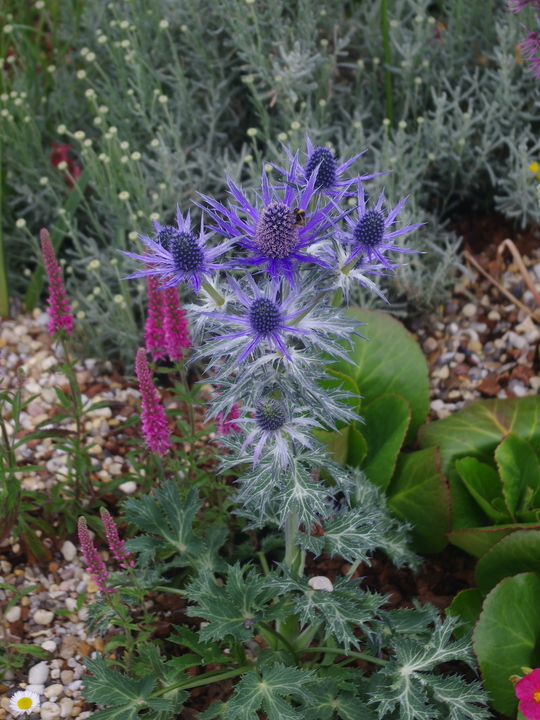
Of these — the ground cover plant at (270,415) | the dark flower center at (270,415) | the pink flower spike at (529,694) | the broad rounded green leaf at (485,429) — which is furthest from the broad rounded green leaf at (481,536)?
the dark flower center at (270,415)

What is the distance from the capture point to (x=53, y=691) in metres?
2.10

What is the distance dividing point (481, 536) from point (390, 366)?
2.28 feet

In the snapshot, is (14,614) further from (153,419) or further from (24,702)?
(153,419)

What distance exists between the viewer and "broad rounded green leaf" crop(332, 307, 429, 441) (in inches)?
102

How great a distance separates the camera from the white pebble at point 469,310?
3236 mm

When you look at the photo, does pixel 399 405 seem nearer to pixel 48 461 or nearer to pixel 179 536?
pixel 179 536

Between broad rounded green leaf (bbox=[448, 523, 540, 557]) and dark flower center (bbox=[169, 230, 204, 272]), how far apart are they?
1.22m

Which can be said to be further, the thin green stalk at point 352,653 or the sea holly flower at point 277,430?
the thin green stalk at point 352,653

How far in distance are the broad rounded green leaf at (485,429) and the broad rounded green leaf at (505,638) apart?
524 millimetres

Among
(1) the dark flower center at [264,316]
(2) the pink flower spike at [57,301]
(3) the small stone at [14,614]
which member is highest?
(1) the dark flower center at [264,316]

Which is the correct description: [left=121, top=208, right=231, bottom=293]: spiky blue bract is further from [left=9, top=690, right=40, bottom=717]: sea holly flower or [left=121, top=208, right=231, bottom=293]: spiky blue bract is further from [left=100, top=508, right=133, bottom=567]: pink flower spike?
[left=9, top=690, right=40, bottom=717]: sea holly flower

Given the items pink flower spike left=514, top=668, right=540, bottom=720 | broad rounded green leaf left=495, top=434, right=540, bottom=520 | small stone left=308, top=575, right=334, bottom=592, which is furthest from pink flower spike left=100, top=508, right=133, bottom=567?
broad rounded green leaf left=495, top=434, right=540, bottom=520

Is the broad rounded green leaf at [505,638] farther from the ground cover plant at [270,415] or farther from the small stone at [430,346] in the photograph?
the small stone at [430,346]

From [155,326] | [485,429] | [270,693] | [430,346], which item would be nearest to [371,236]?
[155,326]
